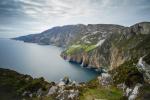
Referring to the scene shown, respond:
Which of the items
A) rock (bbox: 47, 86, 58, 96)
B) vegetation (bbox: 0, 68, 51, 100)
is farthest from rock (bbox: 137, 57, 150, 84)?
vegetation (bbox: 0, 68, 51, 100)

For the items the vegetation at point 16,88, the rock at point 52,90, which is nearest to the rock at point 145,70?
the rock at point 52,90

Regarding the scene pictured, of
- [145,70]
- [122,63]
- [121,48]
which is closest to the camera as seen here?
[145,70]

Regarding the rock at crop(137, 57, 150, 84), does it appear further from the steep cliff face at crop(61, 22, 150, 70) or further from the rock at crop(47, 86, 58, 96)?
the steep cliff face at crop(61, 22, 150, 70)

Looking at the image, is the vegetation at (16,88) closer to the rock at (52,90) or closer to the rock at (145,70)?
the rock at (52,90)

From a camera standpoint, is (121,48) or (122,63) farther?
(121,48)

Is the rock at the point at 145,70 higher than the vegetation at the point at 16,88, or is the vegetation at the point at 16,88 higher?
the rock at the point at 145,70

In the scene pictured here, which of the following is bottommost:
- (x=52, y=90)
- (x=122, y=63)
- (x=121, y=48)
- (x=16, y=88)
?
(x=122, y=63)

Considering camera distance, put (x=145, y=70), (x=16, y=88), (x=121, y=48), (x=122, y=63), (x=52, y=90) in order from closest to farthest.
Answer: (x=145, y=70), (x=52, y=90), (x=16, y=88), (x=122, y=63), (x=121, y=48)

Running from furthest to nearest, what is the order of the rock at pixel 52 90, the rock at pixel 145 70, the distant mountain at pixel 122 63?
1. the rock at pixel 52 90
2. the distant mountain at pixel 122 63
3. the rock at pixel 145 70

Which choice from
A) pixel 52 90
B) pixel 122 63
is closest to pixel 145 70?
pixel 52 90

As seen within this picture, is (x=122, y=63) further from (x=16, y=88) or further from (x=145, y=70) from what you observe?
(x=145, y=70)

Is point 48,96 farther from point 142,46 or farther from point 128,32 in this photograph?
point 128,32

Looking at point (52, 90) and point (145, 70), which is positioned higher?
point (145, 70)
